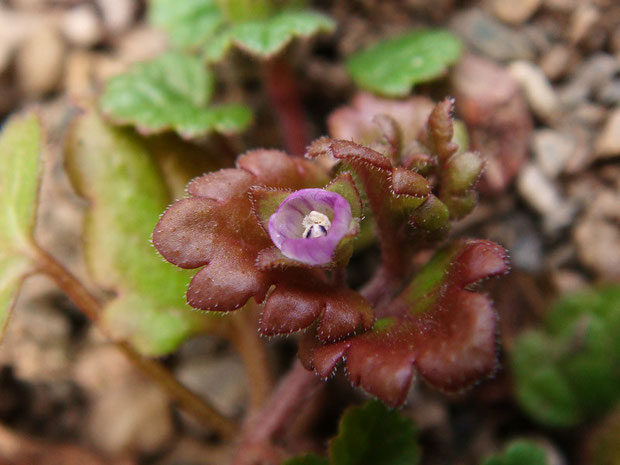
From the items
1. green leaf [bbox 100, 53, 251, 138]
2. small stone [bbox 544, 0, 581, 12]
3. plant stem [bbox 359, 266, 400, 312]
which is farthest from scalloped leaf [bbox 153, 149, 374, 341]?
small stone [bbox 544, 0, 581, 12]

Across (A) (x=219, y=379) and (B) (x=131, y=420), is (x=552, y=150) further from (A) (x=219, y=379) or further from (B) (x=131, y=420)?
(B) (x=131, y=420)

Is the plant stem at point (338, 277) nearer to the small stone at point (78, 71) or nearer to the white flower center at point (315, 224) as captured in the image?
the white flower center at point (315, 224)

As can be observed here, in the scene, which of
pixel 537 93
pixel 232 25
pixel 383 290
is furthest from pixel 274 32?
pixel 537 93

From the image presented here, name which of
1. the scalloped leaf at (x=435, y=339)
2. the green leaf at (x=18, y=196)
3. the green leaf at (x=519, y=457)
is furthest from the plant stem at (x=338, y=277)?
the green leaf at (x=18, y=196)

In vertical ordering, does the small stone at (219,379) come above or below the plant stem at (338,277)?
below

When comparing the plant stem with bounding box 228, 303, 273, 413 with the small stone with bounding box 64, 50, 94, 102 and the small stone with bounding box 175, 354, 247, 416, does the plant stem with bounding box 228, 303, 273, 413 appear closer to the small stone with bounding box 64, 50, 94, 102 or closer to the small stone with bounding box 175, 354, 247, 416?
the small stone with bounding box 175, 354, 247, 416

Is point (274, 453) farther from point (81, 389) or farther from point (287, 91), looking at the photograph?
point (287, 91)
